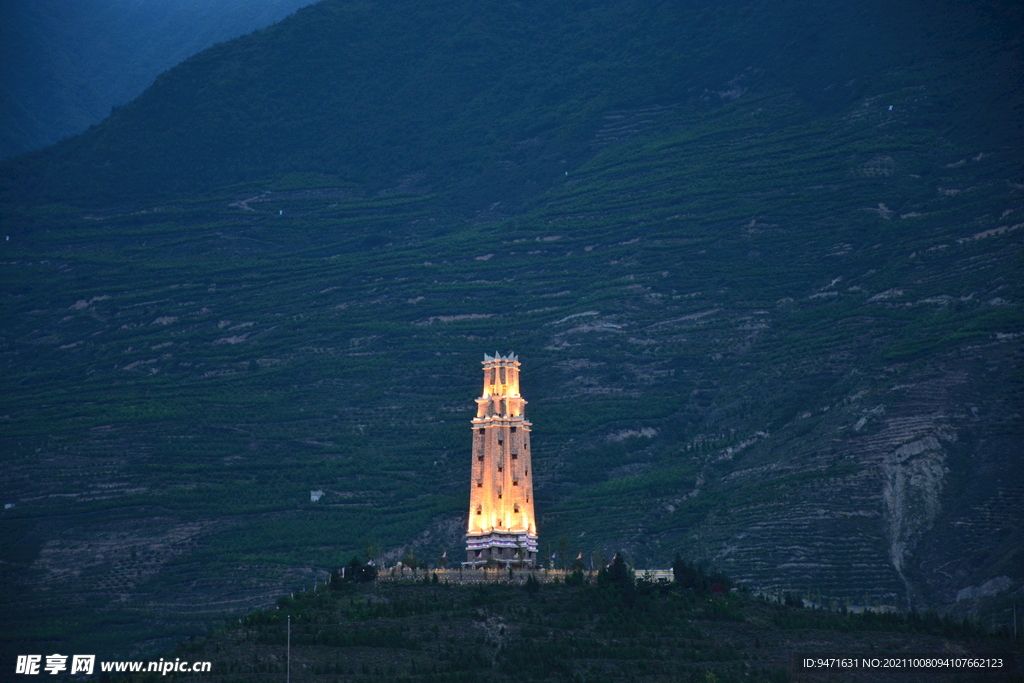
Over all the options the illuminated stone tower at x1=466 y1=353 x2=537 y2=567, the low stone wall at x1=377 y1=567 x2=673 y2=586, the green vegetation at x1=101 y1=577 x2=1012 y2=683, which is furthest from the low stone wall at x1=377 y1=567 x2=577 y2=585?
the illuminated stone tower at x1=466 y1=353 x2=537 y2=567

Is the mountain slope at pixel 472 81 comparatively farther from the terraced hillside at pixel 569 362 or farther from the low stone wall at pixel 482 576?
the low stone wall at pixel 482 576

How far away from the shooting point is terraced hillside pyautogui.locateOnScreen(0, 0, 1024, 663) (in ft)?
244

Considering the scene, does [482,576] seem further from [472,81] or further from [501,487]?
[472,81]

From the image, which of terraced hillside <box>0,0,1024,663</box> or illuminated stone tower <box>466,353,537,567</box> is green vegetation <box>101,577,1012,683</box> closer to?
illuminated stone tower <box>466,353,537,567</box>

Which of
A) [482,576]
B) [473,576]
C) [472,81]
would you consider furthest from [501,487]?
[472,81]

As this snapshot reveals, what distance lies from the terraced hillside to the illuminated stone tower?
412cm

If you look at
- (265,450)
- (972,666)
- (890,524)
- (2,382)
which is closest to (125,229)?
(2,382)

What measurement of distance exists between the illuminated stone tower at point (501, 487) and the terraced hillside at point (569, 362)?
4.12 metres

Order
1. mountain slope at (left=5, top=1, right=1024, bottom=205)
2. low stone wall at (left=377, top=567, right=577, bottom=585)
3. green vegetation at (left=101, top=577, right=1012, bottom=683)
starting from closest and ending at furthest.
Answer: green vegetation at (left=101, top=577, right=1012, bottom=683), low stone wall at (left=377, top=567, right=577, bottom=585), mountain slope at (left=5, top=1, right=1024, bottom=205)

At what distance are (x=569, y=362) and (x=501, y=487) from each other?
93.2 feet

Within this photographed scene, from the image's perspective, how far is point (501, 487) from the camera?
65.8 m

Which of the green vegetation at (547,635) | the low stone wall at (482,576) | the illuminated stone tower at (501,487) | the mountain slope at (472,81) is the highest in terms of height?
the mountain slope at (472,81)

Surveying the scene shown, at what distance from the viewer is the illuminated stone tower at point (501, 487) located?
213ft

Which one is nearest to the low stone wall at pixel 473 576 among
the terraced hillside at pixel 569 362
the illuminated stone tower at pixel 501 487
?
the illuminated stone tower at pixel 501 487
